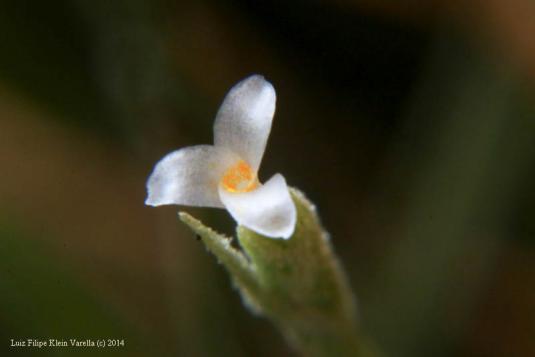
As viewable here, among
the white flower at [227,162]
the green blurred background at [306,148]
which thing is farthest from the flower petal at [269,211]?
the green blurred background at [306,148]

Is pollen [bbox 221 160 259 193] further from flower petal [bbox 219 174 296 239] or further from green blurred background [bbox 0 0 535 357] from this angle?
green blurred background [bbox 0 0 535 357]

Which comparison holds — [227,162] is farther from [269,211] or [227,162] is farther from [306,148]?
[306,148]

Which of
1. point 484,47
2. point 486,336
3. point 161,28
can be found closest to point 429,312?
point 486,336

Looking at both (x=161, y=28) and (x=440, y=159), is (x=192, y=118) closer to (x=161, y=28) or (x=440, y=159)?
(x=161, y=28)

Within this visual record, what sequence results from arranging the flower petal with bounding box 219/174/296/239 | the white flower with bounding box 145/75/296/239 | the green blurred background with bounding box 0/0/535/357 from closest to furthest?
the flower petal with bounding box 219/174/296/239, the white flower with bounding box 145/75/296/239, the green blurred background with bounding box 0/0/535/357

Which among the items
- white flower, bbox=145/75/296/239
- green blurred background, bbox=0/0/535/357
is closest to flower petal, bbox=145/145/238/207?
white flower, bbox=145/75/296/239

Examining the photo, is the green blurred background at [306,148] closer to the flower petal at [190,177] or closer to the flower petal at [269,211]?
the flower petal at [190,177]

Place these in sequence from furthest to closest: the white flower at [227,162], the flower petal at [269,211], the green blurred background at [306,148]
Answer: the green blurred background at [306,148] → the white flower at [227,162] → the flower petal at [269,211]
